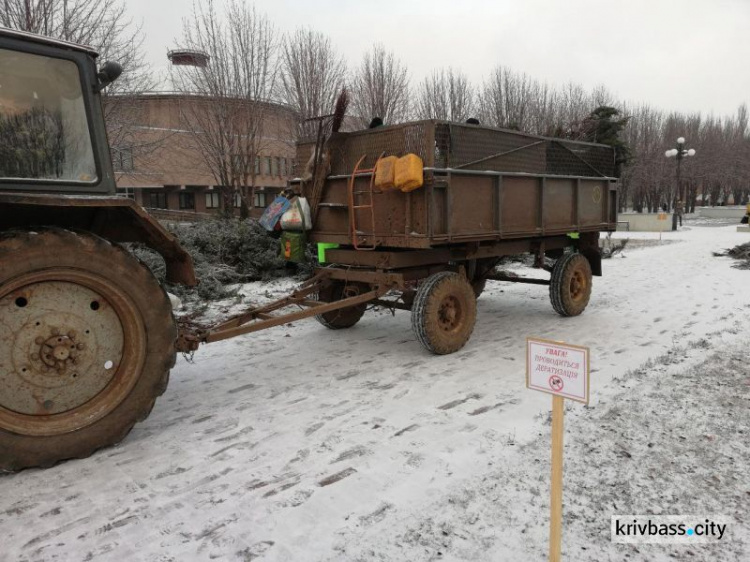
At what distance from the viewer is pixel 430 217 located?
17.6 ft

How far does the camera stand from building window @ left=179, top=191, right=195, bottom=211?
107 feet

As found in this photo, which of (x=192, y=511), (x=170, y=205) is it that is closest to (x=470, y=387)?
(x=192, y=511)

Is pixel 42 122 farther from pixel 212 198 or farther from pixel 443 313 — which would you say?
pixel 212 198

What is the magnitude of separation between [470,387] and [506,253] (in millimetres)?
2364

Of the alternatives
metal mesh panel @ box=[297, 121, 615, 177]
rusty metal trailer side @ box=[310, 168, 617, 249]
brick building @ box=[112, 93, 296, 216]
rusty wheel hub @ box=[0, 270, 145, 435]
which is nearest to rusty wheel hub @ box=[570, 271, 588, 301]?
rusty metal trailer side @ box=[310, 168, 617, 249]

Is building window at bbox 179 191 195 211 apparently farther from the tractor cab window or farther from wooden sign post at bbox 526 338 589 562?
wooden sign post at bbox 526 338 589 562

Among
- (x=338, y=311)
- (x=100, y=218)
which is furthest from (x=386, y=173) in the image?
(x=100, y=218)

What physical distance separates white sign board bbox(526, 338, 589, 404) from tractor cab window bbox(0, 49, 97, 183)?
290 cm

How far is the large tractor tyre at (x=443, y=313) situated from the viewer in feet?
18.7

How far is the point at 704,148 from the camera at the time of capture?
5066 centimetres

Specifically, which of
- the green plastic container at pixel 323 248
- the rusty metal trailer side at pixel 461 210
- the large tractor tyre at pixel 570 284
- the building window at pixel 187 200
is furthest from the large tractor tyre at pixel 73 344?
the building window at pixel 187 200

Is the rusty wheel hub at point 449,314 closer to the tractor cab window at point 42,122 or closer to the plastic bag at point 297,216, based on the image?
the plastic bag at point 297,216

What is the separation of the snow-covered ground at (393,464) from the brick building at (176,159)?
7889mm

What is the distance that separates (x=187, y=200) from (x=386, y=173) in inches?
1187
